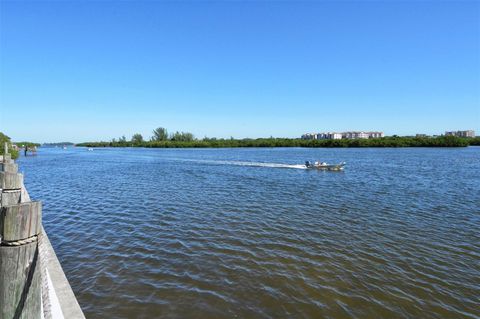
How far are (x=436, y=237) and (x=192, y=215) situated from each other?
1085cm

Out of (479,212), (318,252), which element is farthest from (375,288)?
(479,212)

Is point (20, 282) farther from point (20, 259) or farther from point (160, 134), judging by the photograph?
point (160, 134)

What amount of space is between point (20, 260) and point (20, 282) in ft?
0.67

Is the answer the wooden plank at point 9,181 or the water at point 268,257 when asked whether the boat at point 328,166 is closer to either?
the water at point 268,257

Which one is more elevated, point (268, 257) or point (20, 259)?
point (20, 259)

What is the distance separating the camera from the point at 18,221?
1916 millimetres

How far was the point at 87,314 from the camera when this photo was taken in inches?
220

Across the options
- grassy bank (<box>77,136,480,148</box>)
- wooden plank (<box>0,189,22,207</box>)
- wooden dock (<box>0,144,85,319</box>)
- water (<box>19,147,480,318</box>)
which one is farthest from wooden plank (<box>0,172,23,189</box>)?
grassy bank (<box>77,136,480,148</box>)

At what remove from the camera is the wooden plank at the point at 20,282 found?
1.97 metres

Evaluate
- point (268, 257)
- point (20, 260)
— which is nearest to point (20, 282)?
point (20, 260)

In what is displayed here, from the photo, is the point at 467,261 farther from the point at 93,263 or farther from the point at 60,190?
the point at 60,190

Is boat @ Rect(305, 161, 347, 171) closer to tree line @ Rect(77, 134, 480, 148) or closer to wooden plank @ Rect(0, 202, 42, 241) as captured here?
wooden plank @ Rect(0, 202, 42, 241)

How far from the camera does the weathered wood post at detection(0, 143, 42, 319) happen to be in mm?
1902

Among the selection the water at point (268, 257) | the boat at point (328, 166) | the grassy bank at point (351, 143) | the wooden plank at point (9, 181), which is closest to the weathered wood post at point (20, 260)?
the wooden plank at point (9, 181)
